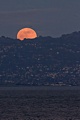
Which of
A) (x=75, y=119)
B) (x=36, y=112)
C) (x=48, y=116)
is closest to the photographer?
(x=75, y=119)

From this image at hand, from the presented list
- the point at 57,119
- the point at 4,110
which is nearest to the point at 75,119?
the point at 57,119

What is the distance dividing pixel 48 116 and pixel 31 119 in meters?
8.46

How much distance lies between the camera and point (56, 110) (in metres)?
189

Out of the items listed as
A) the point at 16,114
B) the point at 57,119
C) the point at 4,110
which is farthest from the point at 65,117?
the point at 4,110

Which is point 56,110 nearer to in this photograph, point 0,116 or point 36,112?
point 36,112

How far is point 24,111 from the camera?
18775 cm

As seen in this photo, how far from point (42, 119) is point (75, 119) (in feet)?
→ 25.8

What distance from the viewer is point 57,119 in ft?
517

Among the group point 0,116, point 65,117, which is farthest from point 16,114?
point 65,117

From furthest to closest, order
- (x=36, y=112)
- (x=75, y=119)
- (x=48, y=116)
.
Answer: (x=36, y=112) < (x=48, y=116) < (x=75, y=119)

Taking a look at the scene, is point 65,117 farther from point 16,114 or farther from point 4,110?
point 4,110

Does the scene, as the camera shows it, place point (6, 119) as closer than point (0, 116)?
Yes

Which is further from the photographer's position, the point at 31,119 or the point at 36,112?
the point at 36,112

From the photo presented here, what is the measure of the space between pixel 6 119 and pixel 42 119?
339 inches
